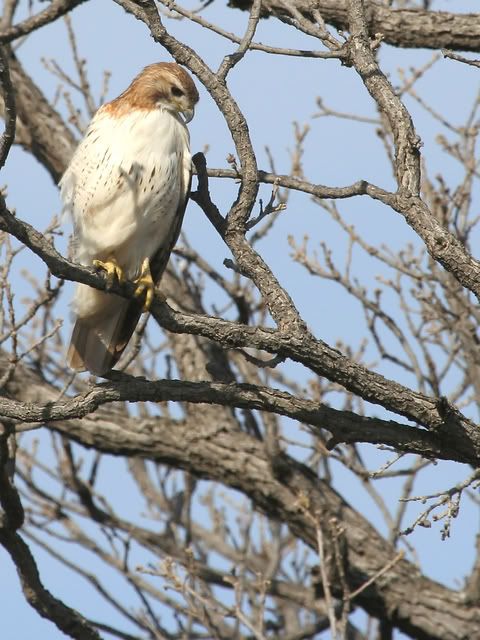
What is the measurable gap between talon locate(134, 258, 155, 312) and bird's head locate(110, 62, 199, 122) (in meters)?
0.79

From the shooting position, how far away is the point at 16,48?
7.02 m

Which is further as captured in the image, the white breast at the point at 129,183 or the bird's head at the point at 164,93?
A: the bird's head at the point at 164,93

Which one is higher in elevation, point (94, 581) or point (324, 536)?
point (324, 536)

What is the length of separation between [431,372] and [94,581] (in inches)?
81.8

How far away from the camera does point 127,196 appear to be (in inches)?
190

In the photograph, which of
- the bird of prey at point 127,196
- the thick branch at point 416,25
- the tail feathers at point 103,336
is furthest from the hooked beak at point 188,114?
the tail feathers at point 103,336

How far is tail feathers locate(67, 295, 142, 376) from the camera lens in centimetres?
508

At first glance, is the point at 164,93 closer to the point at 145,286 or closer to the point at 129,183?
the point at 129,183

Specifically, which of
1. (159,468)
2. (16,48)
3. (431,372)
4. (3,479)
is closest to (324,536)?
(431,372)

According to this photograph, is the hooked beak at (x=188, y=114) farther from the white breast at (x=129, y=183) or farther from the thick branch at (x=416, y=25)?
the thick branch at (x=416, y=25)

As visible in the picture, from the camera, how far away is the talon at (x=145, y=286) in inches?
176

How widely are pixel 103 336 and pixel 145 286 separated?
25.2 inches

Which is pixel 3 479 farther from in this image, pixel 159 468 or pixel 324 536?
pixel 159 468

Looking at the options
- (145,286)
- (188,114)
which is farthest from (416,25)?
(145,286)
